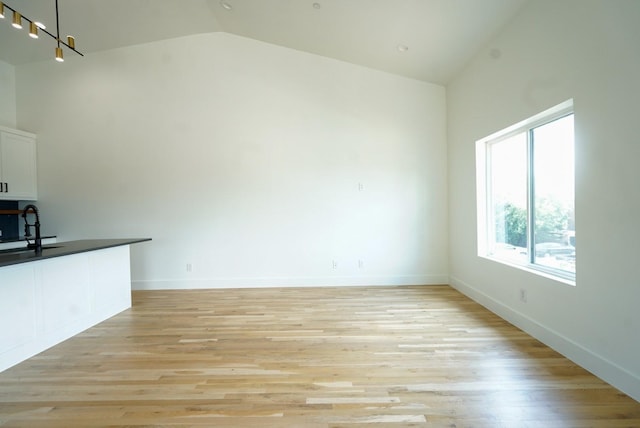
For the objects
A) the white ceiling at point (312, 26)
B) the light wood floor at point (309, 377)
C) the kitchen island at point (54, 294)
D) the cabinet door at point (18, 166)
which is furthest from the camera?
the cabinet door at point (18, 166)

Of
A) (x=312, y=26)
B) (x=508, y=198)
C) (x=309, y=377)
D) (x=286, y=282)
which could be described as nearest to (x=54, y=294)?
(x=309, y=377)

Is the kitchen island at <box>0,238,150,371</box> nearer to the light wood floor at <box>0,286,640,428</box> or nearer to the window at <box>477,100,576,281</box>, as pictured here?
the light wood floor at <box>0,286,640,428</box>

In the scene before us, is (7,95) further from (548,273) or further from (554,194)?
(548,273)

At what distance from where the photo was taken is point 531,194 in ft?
10.1

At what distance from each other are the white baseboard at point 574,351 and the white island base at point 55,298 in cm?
448

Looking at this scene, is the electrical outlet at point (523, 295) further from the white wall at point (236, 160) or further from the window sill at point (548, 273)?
the white wall at point (236, 160)

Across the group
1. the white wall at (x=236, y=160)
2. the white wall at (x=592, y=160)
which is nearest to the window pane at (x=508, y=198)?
the white wall at (x=592, y=160)

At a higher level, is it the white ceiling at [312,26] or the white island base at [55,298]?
the white ceiling at [312,26]

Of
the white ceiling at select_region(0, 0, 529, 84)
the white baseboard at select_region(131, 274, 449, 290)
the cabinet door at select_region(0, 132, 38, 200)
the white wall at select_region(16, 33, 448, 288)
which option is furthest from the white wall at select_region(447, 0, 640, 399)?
the cabinet door at select_region(0, 132, 38, 200)

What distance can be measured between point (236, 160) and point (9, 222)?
→ 3.68m

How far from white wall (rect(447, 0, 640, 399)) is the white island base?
177 inches

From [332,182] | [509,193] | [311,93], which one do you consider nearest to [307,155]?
[332,182]

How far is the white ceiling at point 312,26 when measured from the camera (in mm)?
3271

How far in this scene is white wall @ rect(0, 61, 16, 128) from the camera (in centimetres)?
470
